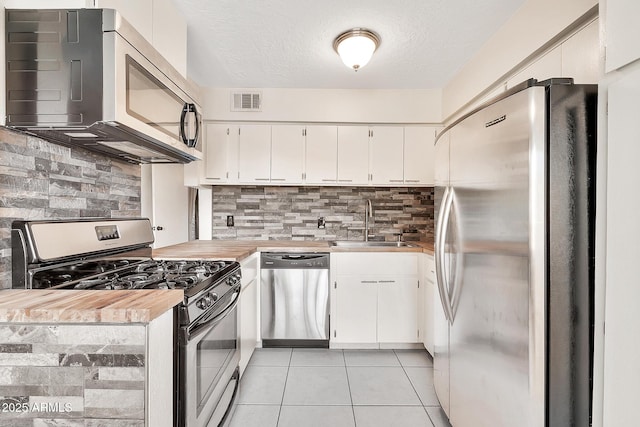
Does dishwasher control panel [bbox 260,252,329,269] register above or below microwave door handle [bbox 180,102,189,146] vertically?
below

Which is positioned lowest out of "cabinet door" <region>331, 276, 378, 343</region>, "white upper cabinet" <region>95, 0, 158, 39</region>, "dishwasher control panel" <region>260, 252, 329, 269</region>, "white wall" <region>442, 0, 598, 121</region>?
"cabinet door" <region>331, 276, 378, 343</region>

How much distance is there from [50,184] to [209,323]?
918mm

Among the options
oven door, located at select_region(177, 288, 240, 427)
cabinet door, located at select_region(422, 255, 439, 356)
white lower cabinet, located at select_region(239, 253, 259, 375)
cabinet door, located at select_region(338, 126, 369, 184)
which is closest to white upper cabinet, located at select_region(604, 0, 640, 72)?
oven door, located at select_region(177, 288, 240, 427)

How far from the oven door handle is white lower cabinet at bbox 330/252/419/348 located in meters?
1.21

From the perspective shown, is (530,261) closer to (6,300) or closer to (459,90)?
(6,300)

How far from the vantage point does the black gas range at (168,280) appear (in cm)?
126

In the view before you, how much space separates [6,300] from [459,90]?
10.1ft

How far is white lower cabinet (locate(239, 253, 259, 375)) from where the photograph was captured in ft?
7.65

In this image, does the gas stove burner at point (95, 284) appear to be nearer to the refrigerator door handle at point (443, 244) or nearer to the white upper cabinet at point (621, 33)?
the refrigerator door handle at point (443, 244)

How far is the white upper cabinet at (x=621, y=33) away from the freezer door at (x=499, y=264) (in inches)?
9.5

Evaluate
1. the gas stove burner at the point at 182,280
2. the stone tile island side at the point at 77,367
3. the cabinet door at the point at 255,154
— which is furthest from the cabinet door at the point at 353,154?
the stone tile island side at the point at 77,367

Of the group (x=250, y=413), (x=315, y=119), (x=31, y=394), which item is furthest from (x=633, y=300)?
(x=315, y=119)

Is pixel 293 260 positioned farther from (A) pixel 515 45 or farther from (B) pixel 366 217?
(A) pixel 515 45

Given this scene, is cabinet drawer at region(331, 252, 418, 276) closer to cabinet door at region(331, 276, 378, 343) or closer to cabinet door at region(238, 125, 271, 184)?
cabinet door at region(331, 276, 378, 343)
